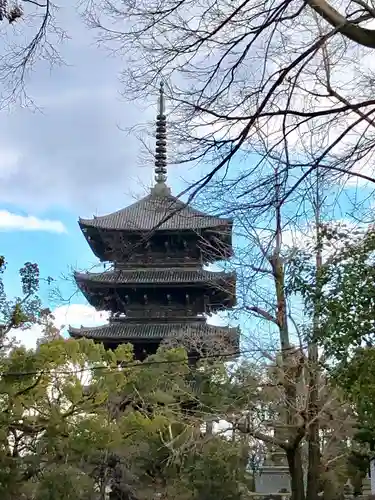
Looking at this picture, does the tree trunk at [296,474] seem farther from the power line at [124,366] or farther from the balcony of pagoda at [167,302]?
the balcony of pagoda at [167,302]

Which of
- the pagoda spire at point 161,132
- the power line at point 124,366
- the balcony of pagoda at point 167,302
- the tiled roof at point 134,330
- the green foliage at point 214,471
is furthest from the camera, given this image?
the balcony of pagoda at point 167,302

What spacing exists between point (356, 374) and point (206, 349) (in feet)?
24.2

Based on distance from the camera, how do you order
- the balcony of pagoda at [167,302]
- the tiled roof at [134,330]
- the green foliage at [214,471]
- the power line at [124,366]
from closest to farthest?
the power line at [124,366] < the green foliage at [214,471] < the tiled roof at [134,330] < the balcony of pagoda at [167,302]

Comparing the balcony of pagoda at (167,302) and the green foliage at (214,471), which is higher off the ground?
the balcony of pagoda at (167,302)

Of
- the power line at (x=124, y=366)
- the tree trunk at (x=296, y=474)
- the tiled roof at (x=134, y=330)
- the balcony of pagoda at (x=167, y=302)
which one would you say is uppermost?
the balcony of pagoda at (x=167, y=302)

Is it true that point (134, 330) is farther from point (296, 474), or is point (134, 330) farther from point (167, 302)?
point (296, 474)

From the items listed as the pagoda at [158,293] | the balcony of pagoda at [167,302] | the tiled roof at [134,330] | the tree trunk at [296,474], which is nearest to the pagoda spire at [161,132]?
the tree trunk at [296,474]

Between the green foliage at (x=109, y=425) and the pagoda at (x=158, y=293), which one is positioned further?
the pagoda at (x=158, y=293)

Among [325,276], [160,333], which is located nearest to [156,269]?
[160,333]

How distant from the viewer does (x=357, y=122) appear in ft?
12.2

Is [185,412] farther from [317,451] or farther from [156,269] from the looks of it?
[156,269]

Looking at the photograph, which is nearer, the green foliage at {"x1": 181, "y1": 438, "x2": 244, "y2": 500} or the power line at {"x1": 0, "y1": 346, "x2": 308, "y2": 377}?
the power line at {"x1": 0, "y1": 346, "x2": 308, "y2": 377}

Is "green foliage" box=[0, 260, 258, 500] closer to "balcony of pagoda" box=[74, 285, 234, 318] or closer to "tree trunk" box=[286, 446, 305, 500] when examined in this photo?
"tree trunk" box=[286, 446, 305, 500]

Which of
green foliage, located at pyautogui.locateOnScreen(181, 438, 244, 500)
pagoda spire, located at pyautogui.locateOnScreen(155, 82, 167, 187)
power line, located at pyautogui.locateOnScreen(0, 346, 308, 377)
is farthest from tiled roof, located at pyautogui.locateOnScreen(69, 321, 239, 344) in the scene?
pagoda spire, located at pyautogui.locateOnScreen(155, 82, 167, 187)
